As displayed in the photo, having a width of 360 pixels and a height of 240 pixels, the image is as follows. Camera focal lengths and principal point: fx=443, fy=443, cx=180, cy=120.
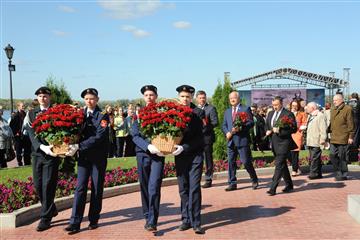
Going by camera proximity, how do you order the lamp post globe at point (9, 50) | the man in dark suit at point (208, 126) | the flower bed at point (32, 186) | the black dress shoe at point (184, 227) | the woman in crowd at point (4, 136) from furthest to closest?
the lamp post globe at point (9, 50)
the woman in crowd at point (4, 136)
the man in dark suit at point (208, 126)
the flower bed at point (32, 186)
the black dress shoe at point (184, 227)

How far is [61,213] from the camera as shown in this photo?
7668mm

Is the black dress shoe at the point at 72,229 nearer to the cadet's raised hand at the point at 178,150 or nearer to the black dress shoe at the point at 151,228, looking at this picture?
the black dress shoe at the point at 151,228

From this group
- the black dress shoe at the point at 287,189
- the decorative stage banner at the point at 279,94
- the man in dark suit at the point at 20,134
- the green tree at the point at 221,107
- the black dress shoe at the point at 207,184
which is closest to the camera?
the black dress shoe at the point at 287,189

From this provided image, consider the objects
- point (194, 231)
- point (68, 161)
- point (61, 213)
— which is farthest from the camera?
point (68, 161)

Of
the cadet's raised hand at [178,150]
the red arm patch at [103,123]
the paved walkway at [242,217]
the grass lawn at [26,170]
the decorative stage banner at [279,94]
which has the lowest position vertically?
the paved walkway at [242,217]

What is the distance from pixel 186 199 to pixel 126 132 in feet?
31.5

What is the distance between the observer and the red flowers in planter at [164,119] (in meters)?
6.00

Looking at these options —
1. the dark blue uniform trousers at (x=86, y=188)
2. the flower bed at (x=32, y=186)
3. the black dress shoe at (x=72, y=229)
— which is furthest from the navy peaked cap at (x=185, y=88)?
the flower bed at (x=32, y=186)

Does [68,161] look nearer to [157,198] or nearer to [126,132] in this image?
[157,198]

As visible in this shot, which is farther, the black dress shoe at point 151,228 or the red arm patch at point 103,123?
the red arm patch at point 103,123

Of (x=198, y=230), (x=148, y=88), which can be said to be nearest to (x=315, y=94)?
(x=148, y=88)

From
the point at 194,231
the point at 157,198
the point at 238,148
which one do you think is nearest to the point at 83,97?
the point at 157,198

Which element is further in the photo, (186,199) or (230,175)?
(230,175)

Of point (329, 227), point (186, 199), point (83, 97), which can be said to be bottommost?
point (329, 227)
